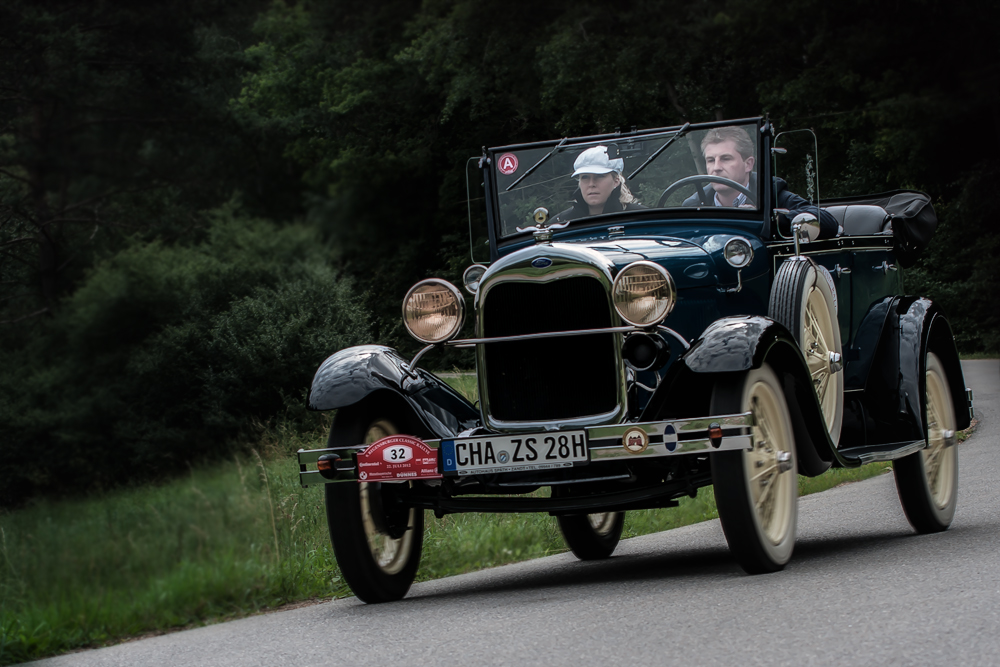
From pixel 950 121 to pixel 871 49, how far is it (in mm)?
5884

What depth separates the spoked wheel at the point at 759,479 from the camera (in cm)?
519

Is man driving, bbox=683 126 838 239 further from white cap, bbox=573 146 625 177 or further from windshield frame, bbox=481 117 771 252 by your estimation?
white cap, bbox=573 146 625 177

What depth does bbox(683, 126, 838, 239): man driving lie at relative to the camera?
706 cm

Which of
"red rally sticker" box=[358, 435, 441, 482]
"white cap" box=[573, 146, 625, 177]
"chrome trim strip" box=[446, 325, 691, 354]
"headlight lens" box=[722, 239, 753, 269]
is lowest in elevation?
"red rally sticker" box=[358, 435, 441, 482]

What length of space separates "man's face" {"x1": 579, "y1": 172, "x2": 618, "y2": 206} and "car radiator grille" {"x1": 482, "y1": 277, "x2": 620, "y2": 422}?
1.52 m

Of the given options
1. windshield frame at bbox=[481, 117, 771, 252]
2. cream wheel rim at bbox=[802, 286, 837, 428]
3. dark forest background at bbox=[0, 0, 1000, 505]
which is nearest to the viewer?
cream wheel rim at bbox=[802, 286, 837, 428]

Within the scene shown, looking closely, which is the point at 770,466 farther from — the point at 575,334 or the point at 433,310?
the point at 433,310

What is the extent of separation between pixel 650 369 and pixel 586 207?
1.59m

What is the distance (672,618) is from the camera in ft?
14.9

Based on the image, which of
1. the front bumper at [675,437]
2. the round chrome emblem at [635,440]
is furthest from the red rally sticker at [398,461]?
the round chrome emblem at [635,440]

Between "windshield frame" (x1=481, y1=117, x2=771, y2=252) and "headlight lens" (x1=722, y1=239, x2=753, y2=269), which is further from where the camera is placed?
"windshield frame" (x1=481, y1=117, x2=771, y2=252)

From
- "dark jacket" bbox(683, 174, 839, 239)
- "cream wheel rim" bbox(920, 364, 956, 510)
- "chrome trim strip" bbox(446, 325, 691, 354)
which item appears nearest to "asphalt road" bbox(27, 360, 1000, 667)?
"cream wheel rim" bbox(920, 364, 956, 510)

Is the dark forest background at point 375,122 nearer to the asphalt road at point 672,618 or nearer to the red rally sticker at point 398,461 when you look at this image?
the red rally sticker at point 398,461

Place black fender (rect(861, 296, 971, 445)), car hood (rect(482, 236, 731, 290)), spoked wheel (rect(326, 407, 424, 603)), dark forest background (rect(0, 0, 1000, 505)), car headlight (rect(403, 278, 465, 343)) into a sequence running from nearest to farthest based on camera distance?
spoked wheel (rect(326, 407, 424, 603))
car hood (rect(482, 236, 731, 290))
car headlight (rect(403, 278, 465, 343))
black fender (rect(861, 296, 971, 445))
dark forest background (rect(0, 0, 1000, 505))
